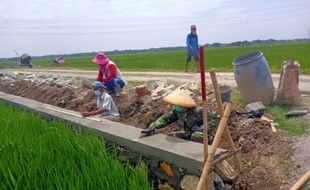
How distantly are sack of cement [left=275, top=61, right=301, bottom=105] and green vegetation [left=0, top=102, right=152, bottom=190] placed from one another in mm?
3168

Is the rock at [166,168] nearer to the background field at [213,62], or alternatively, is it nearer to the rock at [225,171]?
→ the rock at [225,171]

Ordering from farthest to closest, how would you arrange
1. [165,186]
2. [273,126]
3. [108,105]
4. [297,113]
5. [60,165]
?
[108,105]
[297,113]
[273,126]
[165,186]
[60,165]

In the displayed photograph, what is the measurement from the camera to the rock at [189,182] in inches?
113

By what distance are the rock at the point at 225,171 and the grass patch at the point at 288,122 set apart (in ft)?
3.43

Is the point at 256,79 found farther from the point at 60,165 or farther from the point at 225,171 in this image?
the point at 60,165

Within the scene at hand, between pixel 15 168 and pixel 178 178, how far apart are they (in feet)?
4.14

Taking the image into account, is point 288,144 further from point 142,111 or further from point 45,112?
point 45,112

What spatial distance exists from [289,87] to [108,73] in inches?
115

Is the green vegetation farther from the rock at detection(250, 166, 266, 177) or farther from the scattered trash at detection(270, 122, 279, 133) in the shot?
the scattered trash at detection(270, 122, 279, 133)

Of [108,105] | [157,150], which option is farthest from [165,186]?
[108,105]

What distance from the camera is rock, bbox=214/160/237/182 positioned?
2.94 m

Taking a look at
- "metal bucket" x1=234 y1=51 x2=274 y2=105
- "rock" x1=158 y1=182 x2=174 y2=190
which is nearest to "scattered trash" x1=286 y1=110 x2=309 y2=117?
"metal bucket" x1=234 y1=51 x2=274 y2=105

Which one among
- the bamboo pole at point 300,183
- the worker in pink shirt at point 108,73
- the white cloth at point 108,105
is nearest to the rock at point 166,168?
the bamboo pole at point 300,183

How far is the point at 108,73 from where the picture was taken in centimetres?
635
